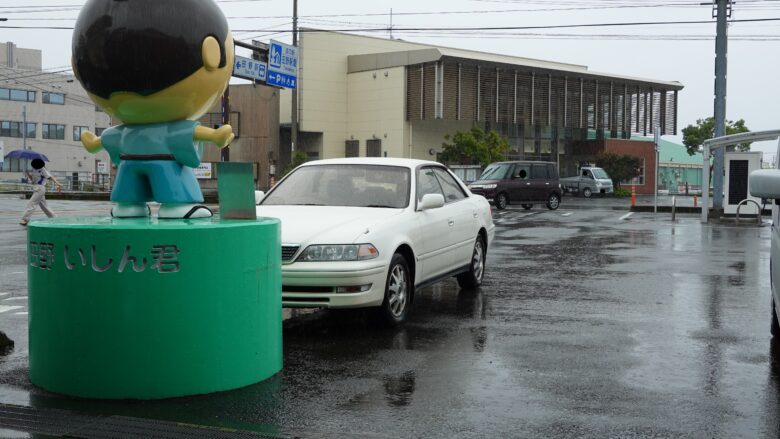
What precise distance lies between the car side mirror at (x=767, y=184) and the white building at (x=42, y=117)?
7083 cm

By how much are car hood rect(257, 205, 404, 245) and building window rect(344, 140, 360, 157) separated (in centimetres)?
4313

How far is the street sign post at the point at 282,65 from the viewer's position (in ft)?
94.8

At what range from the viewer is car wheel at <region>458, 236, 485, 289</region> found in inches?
384

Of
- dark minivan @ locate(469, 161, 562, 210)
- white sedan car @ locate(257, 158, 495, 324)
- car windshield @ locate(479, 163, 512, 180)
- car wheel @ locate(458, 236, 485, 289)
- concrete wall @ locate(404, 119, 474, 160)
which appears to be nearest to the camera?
white sedan car @ locate(257, 158, 495, 324)

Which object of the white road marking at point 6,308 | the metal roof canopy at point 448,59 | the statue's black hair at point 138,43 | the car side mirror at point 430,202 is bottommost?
the white road marking at point 6,308

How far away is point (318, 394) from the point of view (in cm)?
523

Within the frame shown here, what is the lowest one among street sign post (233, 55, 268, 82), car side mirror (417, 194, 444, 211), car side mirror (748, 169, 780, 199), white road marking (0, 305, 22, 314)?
white road marking (0, 305, 22, 314)

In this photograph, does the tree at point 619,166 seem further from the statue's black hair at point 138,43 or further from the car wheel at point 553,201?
the statue's black hair at point 138,43

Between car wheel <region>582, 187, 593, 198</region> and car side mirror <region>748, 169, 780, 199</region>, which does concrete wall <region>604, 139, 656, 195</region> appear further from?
car side mirror <region>748, 169, 780, 199</region>

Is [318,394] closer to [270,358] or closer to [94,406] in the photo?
[270,358]

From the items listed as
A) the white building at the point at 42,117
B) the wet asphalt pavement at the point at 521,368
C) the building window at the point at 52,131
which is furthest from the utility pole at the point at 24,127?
the wet asphalt pavement at the point at 521,368

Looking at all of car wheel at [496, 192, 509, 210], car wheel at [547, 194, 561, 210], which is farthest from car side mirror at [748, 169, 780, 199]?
car wheel at [547, 194, 561, 210]

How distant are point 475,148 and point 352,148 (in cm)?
883

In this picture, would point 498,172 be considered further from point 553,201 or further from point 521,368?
point 521,368
